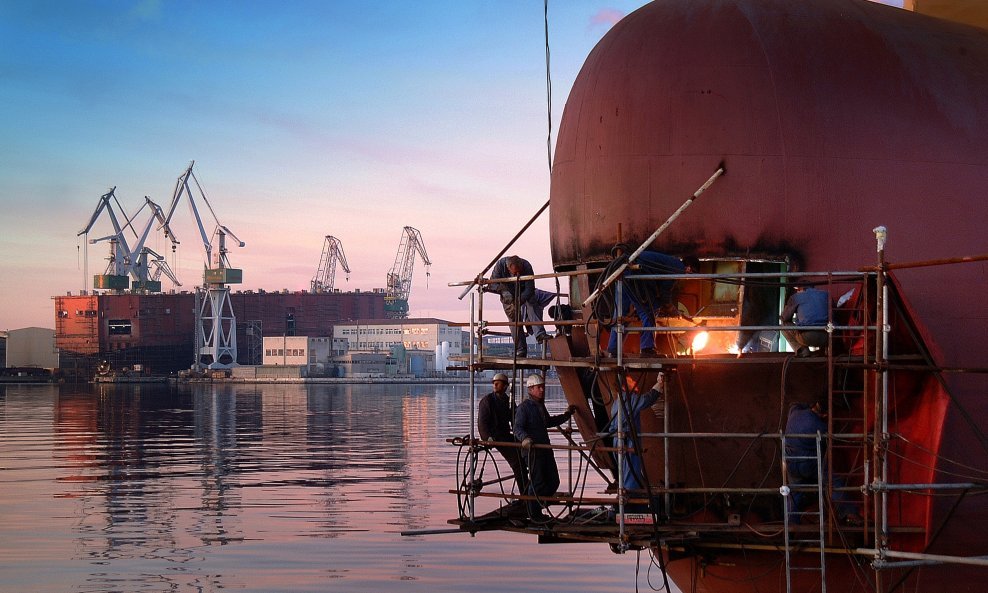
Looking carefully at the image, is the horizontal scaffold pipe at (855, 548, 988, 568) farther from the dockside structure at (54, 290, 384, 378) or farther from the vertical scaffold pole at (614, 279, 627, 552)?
the dockside structure at (54, 290, 384, 378)

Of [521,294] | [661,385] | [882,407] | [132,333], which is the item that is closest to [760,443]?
[661,385]

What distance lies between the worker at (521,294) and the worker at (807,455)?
11.9 feet

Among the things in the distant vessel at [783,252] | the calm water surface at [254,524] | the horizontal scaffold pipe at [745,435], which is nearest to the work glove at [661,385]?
the distant vessel at [783,252]

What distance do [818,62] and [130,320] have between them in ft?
623

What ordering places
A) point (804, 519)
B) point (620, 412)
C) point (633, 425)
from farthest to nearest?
point (804, 519) → point (633, 425) → point (620, 412)

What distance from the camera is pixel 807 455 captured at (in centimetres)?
1244

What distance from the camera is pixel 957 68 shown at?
14.1 m

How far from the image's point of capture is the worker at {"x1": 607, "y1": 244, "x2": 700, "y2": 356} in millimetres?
12938

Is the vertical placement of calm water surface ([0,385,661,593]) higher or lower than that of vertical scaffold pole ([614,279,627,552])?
lower

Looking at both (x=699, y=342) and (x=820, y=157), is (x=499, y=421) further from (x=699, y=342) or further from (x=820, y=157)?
(x=820, y=157)

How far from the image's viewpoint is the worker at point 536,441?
1407cm

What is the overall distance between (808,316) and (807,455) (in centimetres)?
150

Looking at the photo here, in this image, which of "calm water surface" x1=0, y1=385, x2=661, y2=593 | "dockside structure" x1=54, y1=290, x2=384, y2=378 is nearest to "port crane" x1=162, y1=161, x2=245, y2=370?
"dockside structure" x1=54, y1=290, x2=384, y2=378

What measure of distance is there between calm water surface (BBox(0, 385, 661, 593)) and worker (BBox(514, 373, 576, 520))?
21.2 ft
